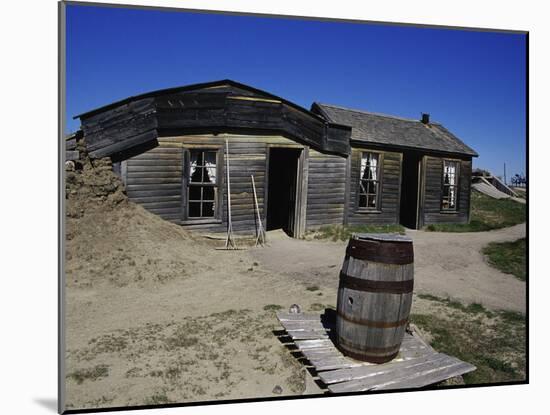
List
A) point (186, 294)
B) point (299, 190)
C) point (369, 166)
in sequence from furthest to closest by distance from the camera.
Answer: point (299, 190), point (369, 166), point (186, 294)

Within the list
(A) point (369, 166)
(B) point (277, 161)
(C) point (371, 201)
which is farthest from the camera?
(B) point (277, 161)

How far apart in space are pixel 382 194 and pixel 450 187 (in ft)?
2.43

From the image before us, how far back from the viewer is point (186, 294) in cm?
385

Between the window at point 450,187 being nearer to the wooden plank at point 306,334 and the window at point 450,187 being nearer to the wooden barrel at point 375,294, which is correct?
the wooden barrel at point 375,294

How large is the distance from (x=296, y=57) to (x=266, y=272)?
76.0 inches

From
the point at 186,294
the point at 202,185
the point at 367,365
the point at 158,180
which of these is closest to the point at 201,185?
the point at 202,185

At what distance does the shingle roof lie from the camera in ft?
13.8

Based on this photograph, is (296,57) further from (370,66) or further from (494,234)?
(494,234)

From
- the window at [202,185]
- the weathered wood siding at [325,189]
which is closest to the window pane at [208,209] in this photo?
the window at [202,185]

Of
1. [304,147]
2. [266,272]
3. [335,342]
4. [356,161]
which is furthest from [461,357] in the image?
[304,147]

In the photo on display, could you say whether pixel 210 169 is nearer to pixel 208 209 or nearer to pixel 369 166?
pixel 208 209

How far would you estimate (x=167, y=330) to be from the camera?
3.43 meters

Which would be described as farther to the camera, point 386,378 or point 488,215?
point 488,215

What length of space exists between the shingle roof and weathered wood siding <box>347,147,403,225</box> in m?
0.22
